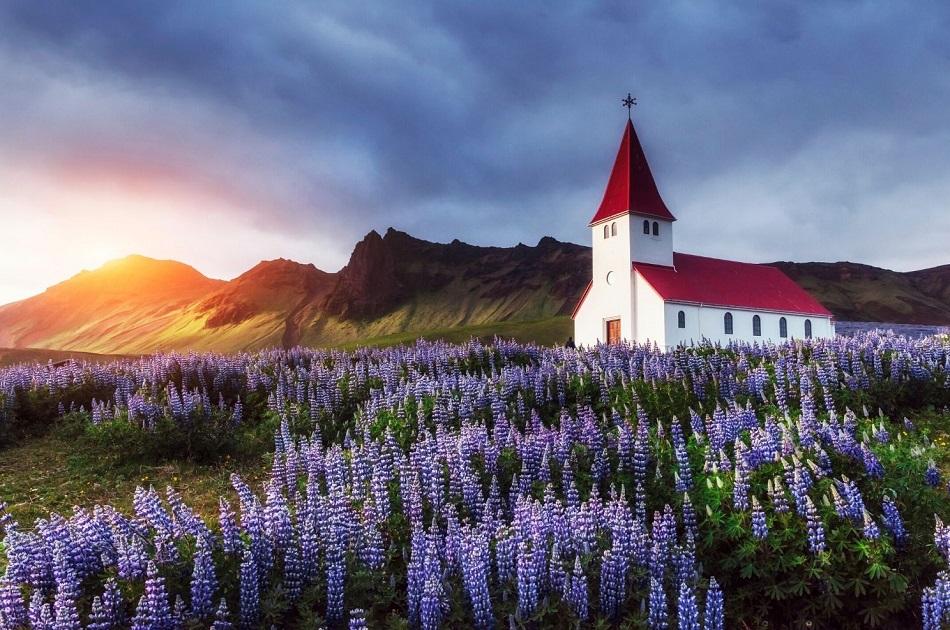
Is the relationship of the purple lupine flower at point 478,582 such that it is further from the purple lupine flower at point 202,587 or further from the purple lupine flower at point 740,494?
the purple lupine flower at point 740,494

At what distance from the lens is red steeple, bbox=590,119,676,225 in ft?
169

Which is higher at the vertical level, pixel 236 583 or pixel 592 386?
pixel 592 386

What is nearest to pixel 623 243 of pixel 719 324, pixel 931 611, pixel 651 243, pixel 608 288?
pixel 651 243

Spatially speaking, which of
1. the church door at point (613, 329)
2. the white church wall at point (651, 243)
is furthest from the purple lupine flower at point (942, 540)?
the white church wall at point (651, 243)

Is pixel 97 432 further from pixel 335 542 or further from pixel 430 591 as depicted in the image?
pixel 430 591

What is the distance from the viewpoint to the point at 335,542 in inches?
227

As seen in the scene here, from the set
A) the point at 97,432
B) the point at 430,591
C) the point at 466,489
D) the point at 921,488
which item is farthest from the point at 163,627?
the point at 97,432

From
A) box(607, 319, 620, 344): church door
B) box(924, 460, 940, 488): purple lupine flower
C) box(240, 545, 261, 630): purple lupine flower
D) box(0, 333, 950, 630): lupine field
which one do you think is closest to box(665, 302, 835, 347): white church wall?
box(607, 319, 620, 344): church door

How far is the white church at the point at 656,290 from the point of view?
1892 inches

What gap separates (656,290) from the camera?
155 feet

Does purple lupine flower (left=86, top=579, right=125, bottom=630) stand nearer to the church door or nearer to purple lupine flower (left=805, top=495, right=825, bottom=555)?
purple lupine flower (left=805, top=495, right=825, bottom=555)

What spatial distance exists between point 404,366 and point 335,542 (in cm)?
1383

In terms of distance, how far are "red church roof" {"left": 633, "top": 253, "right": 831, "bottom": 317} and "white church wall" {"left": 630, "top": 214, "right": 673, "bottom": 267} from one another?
70 centimetres

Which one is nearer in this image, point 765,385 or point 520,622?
point 520,622
